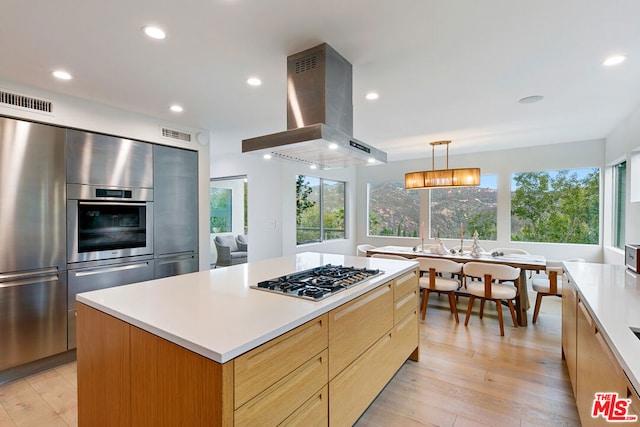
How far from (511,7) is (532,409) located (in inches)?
97.6

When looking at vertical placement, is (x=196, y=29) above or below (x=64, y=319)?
above

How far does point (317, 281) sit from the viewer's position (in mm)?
1963

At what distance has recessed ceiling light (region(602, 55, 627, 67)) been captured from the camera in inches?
87.5

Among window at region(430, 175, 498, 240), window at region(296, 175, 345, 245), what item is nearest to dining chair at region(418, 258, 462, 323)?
window at region(430, 175, 498, 240)

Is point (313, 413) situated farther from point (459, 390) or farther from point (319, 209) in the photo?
point (319, 209)

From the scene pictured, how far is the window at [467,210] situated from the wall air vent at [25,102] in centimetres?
592

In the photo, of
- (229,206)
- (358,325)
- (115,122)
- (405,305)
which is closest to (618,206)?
(405,305)

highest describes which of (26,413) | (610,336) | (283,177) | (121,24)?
(121,24)

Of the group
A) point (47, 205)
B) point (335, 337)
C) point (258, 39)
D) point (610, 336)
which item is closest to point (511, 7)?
point (258, 39)

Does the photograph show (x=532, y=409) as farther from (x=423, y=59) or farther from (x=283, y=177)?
(x=283, y=177)

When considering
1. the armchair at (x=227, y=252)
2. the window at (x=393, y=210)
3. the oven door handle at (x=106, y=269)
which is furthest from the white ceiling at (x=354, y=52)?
the armchair at (x=227, y=252)

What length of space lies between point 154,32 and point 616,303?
116 inches

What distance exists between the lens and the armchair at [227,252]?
6.51 m

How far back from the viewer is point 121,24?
→ 1.80 metres
